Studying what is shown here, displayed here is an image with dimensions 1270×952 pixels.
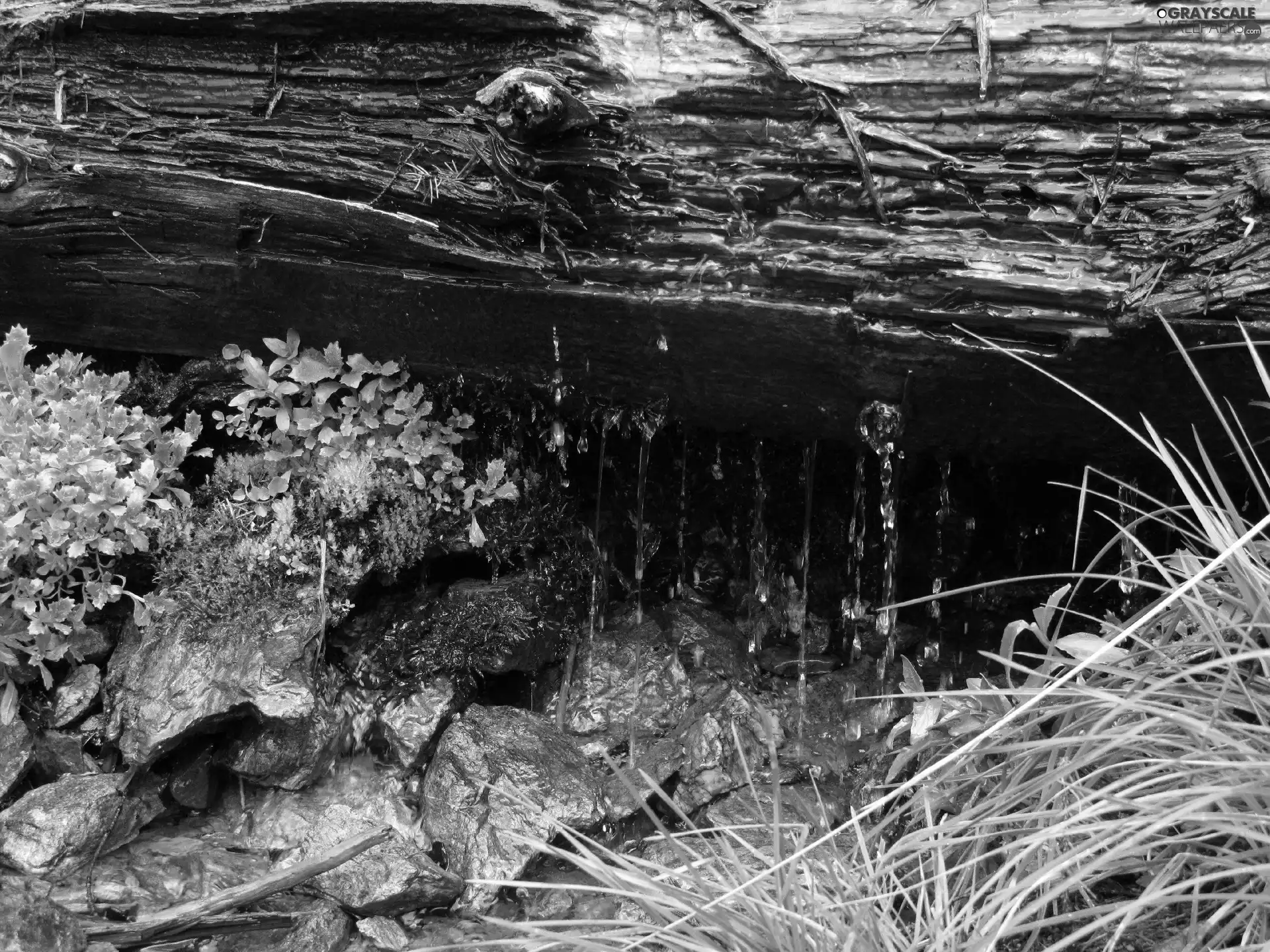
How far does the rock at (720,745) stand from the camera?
4855mm

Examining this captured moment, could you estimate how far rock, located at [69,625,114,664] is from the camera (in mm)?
4930

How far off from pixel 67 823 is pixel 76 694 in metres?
0.67

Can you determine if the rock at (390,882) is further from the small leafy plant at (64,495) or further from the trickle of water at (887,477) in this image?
the trickle of water at (887,477)

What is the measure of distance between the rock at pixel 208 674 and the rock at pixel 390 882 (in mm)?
759

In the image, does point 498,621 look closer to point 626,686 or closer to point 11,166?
point 626,686

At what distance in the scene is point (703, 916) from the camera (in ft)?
8.95

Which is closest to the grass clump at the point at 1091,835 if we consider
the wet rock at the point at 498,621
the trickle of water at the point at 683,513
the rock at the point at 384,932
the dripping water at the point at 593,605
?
the rock at the point at 384,932

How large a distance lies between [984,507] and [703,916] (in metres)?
3.17

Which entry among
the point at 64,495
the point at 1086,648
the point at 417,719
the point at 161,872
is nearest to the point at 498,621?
the point at 417,719

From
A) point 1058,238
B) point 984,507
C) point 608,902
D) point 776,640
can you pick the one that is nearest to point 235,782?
point 608,902

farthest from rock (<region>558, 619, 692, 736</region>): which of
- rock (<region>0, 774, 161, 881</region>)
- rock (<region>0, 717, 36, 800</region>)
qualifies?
rock (<region>0, 717, 36, 800</region>)

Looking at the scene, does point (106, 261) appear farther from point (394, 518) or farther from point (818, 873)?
point (818, 873)

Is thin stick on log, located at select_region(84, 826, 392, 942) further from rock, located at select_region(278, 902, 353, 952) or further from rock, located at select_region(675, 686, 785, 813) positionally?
rock, located at select_region(675, 686, 785, 813)

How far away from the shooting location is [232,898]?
391 centimetres
